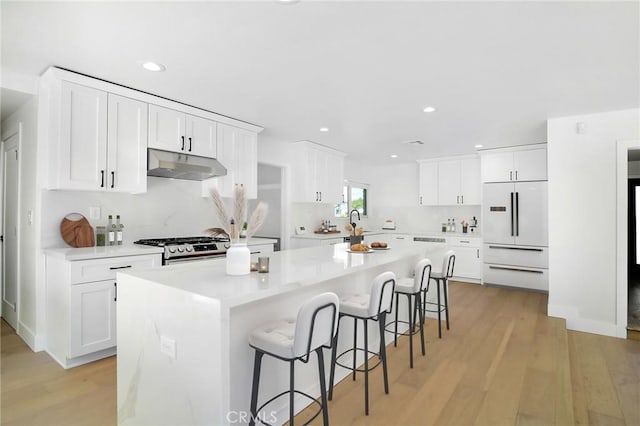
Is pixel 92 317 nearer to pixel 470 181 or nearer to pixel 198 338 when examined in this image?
pixel 198 338

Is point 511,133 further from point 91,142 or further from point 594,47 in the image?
point 91,142

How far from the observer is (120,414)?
1.95 metres

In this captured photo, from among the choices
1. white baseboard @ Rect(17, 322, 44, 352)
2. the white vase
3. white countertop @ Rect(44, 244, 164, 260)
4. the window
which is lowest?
white baseboard @ Rect(17, 322, 44, 352)

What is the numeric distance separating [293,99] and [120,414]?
2.89m

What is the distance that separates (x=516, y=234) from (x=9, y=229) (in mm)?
6867

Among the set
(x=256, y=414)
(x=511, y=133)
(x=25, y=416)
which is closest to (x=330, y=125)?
(x=511, y=133)

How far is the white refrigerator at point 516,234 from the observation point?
5.21m

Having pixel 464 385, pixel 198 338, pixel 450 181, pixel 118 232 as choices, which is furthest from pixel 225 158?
pixel 450 181

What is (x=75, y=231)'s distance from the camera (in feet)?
10.0

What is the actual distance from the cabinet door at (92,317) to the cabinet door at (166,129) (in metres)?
1.45

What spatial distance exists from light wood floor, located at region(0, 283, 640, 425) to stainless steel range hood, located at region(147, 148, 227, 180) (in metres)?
1.79

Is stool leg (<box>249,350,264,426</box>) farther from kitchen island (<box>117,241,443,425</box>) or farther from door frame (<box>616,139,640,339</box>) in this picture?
door frame (<box>616,139,640,339</box>)

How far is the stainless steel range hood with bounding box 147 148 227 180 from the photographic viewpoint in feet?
10.8

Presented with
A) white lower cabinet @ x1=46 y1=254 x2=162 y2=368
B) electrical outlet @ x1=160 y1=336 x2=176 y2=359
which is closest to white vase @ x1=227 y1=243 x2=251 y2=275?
electrical outlet @ x1=160 y1=336 x2=176 y2=359
